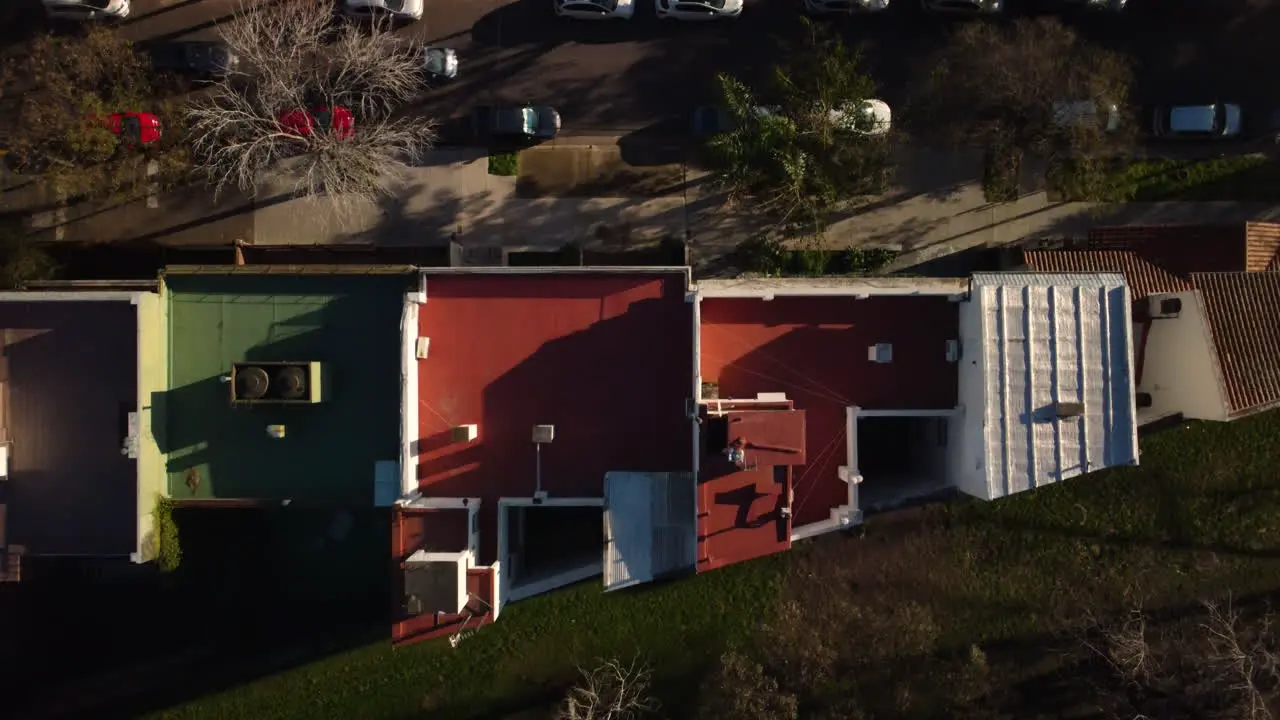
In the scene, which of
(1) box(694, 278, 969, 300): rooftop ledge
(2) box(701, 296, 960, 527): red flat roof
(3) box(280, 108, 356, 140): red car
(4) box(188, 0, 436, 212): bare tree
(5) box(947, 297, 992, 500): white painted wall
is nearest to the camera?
(5) box(947, 297, 992, 500): white painted wall

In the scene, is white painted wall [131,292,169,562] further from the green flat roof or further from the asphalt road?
the asphalt road

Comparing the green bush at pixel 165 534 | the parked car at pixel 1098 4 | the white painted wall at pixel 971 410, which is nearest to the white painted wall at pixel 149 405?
the green bush at pixel 165 534

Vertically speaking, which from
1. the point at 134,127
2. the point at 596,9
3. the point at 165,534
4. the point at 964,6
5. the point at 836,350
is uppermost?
the point at 964,6

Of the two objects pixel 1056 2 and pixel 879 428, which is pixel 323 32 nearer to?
pixel 879 428

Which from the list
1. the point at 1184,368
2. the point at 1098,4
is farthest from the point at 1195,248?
the point at 1098,4

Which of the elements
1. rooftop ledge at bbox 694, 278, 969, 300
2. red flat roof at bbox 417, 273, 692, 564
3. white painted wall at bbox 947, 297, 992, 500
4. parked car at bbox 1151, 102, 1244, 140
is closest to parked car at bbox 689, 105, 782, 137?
rooftop ledge at bbox 694, 278, 969, 300

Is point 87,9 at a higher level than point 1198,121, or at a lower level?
higher

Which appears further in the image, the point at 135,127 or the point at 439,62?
the point at 439,62

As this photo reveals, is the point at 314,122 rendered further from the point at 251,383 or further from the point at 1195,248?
the point at 1195,248
